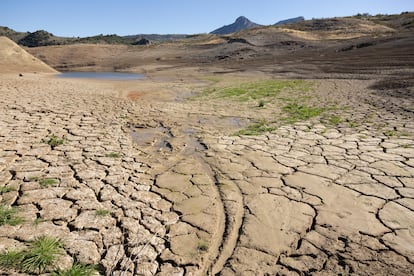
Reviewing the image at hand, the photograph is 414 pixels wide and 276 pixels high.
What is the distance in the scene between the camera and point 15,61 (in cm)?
1908

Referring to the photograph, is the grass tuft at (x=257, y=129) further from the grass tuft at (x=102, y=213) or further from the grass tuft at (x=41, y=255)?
the grass tuft at (x=41, y=255)

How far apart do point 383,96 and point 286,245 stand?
773 cm

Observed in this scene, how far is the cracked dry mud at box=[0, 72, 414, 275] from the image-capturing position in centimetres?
222

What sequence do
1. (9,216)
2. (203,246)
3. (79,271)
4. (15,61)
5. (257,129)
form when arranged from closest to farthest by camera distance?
(79,271), (203,246), (9,216), (257,129), (15,61)

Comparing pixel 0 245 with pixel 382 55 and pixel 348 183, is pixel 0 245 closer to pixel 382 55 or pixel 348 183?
pixel 348 183

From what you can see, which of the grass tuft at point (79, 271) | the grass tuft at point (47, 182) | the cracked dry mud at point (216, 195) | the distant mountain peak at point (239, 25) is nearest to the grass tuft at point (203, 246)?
the cracked dry mud at point (216, 195)

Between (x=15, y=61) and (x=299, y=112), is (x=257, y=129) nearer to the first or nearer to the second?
(x=299, y=112)

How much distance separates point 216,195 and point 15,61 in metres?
20.0

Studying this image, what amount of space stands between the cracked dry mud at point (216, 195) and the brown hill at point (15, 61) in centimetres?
1414

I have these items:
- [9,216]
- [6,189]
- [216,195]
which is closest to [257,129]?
[216,195]

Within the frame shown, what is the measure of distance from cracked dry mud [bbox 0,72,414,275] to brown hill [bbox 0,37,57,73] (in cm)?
1414

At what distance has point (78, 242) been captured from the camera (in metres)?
2.30

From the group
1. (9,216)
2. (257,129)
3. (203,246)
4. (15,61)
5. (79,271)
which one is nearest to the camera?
(79,271)

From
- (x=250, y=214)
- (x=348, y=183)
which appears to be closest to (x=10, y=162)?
(x=250, y=214)
